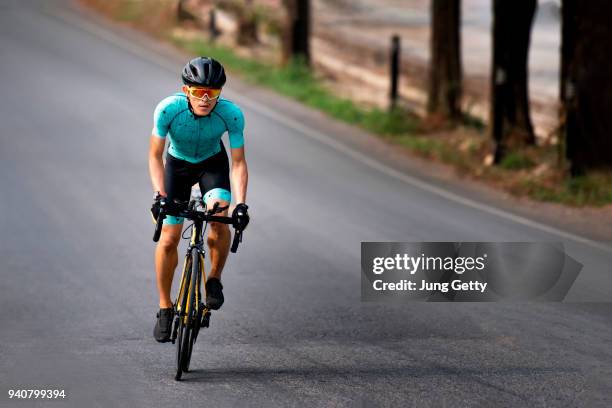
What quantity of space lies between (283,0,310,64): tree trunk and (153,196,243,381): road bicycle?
1807cm

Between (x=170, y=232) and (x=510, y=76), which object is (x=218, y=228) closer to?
(x=170, y=232)

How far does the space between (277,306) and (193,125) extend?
2.51m

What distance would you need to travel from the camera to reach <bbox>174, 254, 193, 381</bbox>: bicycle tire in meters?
7.48

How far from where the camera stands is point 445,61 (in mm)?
20656

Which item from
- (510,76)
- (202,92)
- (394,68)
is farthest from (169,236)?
(394,68)

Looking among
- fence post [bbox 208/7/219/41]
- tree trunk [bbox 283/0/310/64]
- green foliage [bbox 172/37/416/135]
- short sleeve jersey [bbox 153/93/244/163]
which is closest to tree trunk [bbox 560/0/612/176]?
green foliage [bbox 172/37/416/135]

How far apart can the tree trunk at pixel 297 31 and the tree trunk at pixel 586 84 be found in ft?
35.1

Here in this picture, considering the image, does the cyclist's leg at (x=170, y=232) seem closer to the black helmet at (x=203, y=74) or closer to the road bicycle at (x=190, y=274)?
the road bicycle at (x=190, y=274)

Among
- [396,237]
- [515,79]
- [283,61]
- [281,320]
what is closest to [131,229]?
[396,237]

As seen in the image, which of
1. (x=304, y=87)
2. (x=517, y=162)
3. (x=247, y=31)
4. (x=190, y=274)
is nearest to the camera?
(x=190, y=274)

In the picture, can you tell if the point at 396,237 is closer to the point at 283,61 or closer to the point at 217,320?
the point at 217,320

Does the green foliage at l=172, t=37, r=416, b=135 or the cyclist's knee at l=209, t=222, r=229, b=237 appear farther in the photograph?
the green foliage at l=172, t=37, r=416, b=135

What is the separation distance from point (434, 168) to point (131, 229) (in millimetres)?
6154

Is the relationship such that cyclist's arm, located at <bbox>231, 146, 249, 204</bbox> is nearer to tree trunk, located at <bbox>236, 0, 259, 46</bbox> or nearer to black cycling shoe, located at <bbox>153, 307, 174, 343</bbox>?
black cycling shoe, located at <bbox>153, 307, 174, 343</bbox>
